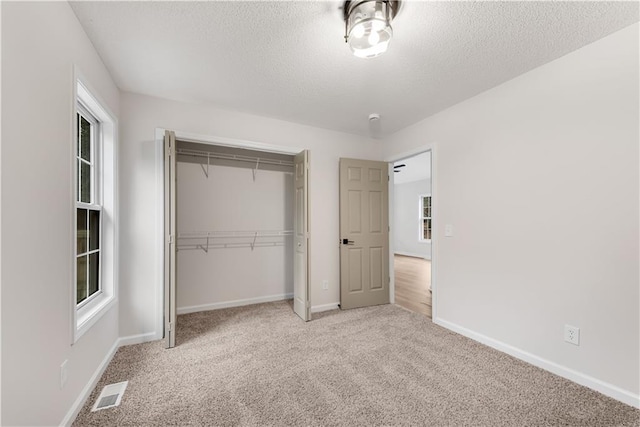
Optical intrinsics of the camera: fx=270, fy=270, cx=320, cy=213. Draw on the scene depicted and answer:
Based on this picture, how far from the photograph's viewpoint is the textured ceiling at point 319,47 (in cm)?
166

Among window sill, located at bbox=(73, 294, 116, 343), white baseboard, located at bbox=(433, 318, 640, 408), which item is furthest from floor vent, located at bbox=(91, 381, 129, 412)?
white baseboard, located at bbox=(433, 318, 640, 408)

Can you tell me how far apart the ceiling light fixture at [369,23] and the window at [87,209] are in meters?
2.09

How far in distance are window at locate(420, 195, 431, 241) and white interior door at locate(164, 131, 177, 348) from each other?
7524 millimetres

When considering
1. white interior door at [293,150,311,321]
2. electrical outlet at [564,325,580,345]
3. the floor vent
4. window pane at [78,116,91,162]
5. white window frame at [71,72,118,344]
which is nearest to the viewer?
the floor vent

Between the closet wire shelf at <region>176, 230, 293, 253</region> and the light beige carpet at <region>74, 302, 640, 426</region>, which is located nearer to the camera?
the light beige carpet at <region>74, 302, 640, 426</region>

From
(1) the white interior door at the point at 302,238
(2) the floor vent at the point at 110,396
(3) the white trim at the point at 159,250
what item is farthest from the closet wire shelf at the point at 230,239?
(2) the floor vent at the point at 110,396

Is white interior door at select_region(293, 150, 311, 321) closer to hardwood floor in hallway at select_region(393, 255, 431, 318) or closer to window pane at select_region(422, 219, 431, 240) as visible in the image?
hardwood floor in hallway at select_region(393, 255, 431, 318)

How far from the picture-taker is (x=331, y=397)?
1842mm

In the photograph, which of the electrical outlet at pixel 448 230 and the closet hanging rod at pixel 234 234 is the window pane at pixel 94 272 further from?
the electrical outlet at pixel 448 230

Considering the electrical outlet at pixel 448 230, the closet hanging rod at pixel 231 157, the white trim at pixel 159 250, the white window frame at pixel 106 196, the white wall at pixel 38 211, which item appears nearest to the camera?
the white wall at pixel 38 211

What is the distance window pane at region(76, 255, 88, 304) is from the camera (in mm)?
2027

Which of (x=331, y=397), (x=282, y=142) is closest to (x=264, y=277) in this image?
(x=282, y=142)

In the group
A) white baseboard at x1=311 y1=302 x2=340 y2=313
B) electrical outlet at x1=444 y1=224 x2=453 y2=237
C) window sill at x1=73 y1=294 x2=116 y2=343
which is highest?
electrical outlet at x1=444 y1=224 x2=453 y2=237

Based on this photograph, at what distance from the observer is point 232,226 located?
378 centimetres
